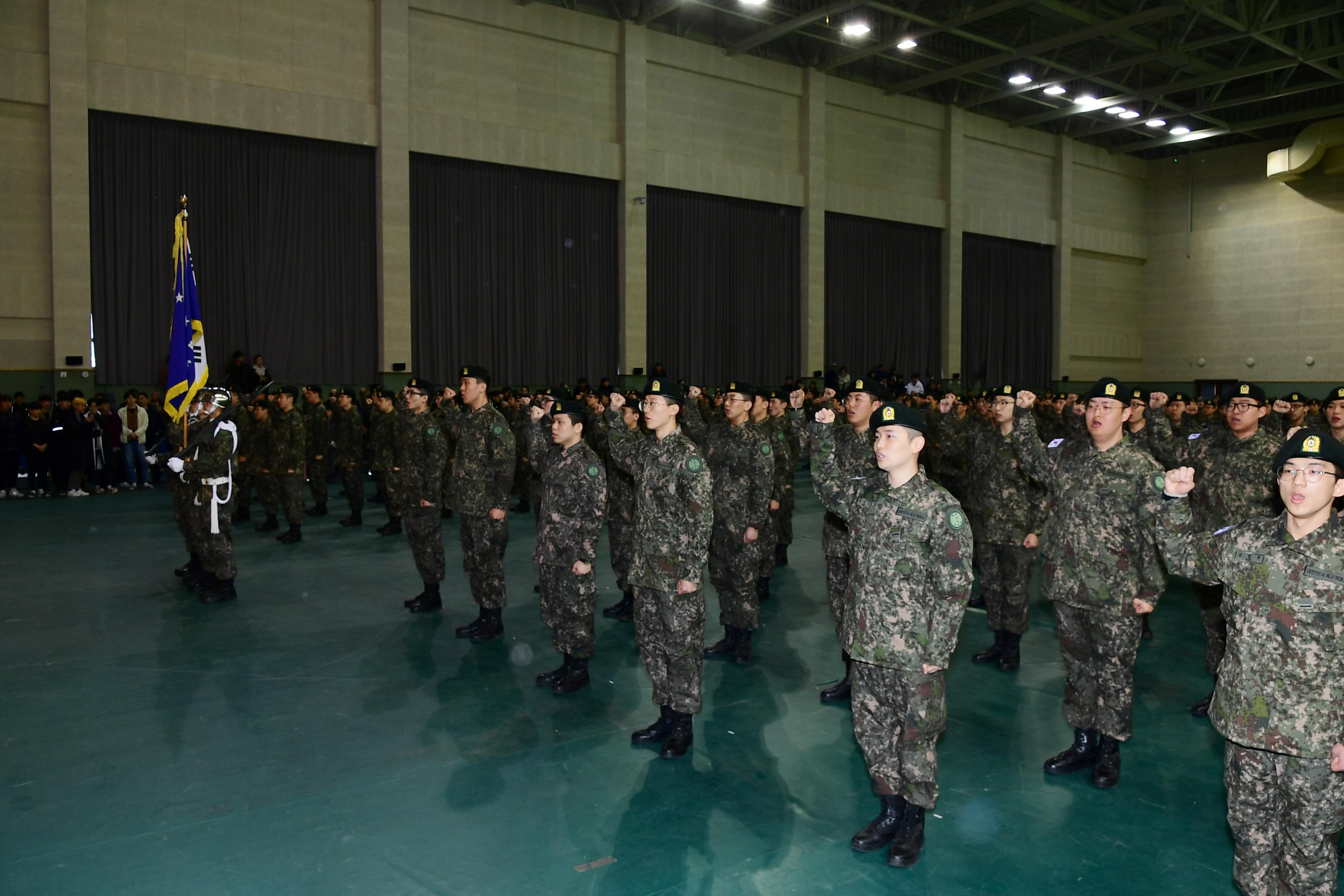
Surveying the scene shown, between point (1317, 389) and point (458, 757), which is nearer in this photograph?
point (458, 757)

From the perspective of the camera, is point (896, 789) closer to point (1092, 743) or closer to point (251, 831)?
point (1092, 743)

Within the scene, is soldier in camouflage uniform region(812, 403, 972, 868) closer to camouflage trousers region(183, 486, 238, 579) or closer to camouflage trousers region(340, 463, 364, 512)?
camouflage trousers region(183, 486, 238, 579)

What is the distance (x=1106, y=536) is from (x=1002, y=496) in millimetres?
2061

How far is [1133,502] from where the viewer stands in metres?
4.10

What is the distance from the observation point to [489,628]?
670 centimetres

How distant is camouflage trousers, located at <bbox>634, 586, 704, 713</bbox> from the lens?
460 cm

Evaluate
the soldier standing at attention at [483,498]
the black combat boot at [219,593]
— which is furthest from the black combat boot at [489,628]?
the black combat boot at [219,593]

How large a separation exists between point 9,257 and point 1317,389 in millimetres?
30527

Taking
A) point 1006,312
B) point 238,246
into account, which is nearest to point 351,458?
point 238,246

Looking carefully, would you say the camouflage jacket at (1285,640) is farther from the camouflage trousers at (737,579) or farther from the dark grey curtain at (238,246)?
the dark grey curtain at (238,246)

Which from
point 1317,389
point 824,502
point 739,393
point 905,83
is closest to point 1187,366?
point 1317,389

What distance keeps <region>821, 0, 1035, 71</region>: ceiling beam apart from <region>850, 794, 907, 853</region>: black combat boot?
17.6 m

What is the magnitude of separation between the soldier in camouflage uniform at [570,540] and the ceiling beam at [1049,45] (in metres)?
16.8

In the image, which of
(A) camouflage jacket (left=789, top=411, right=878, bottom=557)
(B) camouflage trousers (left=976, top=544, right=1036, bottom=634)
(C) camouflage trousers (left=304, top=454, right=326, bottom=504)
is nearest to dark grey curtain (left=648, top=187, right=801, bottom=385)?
(C) camouflage trousers (left=304, top=454, right=326, bottom=504)
